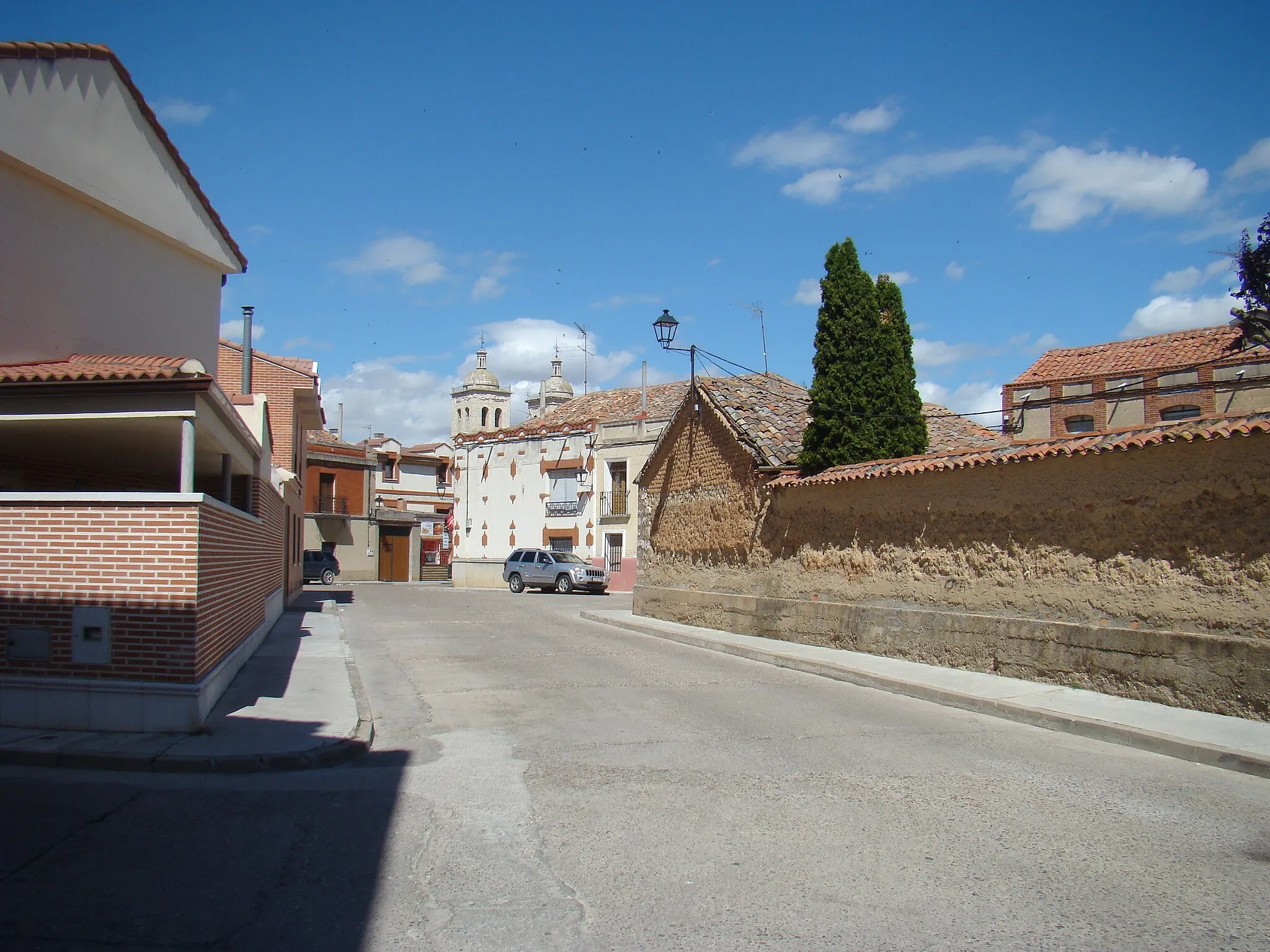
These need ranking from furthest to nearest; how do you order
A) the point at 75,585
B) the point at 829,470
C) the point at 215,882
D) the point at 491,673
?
1. the point at 829,470
2. the point at 491,673
3. the point at 75,585
4. the point at 215,882

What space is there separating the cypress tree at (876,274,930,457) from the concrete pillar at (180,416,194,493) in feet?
39.3

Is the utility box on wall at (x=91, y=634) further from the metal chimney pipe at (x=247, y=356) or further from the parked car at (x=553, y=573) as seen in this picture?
the parked car at (x=553, y=573)

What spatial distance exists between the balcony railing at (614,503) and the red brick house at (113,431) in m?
19.9

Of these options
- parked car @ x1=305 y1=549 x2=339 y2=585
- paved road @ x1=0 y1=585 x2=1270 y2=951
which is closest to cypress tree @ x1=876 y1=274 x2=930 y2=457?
paved road @ x1=0 y1=585 x2=1270 y2=951

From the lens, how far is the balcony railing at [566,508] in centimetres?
4094

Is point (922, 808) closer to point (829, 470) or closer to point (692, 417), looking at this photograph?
point (829, 470)

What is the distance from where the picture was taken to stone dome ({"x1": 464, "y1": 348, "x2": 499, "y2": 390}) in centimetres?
9231

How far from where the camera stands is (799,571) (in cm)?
1694

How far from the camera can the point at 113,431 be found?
9383mm

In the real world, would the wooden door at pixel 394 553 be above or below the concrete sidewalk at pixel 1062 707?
above

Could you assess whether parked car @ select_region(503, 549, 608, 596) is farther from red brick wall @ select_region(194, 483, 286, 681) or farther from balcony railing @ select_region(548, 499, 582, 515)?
red brick wall @ select_region(194, 483, 286, 681)

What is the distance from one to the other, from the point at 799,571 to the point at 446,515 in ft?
149

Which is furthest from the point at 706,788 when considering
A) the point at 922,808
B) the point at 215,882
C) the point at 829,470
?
the point at 829,470

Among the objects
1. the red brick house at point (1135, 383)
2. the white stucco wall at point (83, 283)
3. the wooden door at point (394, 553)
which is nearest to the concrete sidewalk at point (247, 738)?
the white stucco wall at point (83, 283)
